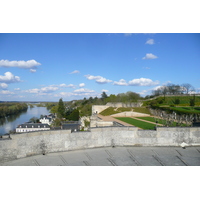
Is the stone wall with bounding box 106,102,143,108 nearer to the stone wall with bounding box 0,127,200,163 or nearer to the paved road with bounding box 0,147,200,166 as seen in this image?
the stone wall with bounding box 0,127,200,163

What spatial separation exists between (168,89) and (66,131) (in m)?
51.7

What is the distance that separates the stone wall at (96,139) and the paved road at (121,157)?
25cm

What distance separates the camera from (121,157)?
6.94 m

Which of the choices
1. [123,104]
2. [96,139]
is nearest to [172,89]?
[123,104]

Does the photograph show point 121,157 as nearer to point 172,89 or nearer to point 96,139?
point 96,139

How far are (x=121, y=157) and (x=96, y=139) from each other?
4.59 ft

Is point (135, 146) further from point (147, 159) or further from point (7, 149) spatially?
point (7, 149)

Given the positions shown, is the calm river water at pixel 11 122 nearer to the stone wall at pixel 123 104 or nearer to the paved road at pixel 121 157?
the stone wall at pixel 123 104

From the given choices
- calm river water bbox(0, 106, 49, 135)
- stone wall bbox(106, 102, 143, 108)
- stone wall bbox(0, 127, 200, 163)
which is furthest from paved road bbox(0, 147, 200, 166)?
stone wall bbox(106, 102, 143, 108)

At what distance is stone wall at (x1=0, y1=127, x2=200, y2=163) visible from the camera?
21.6ft

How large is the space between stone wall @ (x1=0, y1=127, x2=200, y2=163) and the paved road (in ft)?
0.82

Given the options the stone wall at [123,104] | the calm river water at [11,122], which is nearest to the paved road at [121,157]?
the calm river water at [11,122]

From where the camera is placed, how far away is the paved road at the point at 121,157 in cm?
642

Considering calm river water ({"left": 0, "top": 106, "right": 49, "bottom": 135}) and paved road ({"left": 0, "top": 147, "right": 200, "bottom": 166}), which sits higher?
paved road ({"left": 0, "top": 147, "right": 200, "bottom": 166})
